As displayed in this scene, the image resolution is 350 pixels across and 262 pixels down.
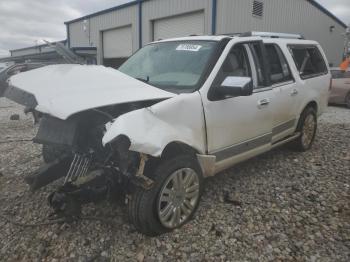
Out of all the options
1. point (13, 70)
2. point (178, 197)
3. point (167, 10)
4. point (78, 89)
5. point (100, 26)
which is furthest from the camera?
point (100, 26)

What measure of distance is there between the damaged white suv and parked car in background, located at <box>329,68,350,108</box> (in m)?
8.77

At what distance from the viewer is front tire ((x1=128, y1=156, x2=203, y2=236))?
2598mm

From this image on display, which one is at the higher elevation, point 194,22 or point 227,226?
point 194,22

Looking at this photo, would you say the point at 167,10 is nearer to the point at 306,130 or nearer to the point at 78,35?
the point at 78,35

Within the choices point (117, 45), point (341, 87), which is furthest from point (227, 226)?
point (117, 45)

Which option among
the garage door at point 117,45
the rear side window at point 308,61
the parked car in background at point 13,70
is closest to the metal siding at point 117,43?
the garage door at point 117,45

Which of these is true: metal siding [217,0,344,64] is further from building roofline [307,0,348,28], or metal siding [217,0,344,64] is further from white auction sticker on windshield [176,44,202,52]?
white auction sticker on windshield [176,44,202,52]

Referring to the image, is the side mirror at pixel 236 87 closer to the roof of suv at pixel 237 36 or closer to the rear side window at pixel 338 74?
the roof of suv at pixel 237 36

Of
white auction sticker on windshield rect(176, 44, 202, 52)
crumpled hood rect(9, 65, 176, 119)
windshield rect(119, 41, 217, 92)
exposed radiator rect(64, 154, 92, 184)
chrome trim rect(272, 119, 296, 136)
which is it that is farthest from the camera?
chrome trim rect(272, 119, 296, 136)

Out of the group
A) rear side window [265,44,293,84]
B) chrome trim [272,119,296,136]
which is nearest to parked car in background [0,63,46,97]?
rear side window [265,44,293,84]

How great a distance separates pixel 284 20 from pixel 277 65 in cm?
1288

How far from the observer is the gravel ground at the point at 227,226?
2.63 m

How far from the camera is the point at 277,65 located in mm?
4332

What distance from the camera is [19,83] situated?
3115mm
